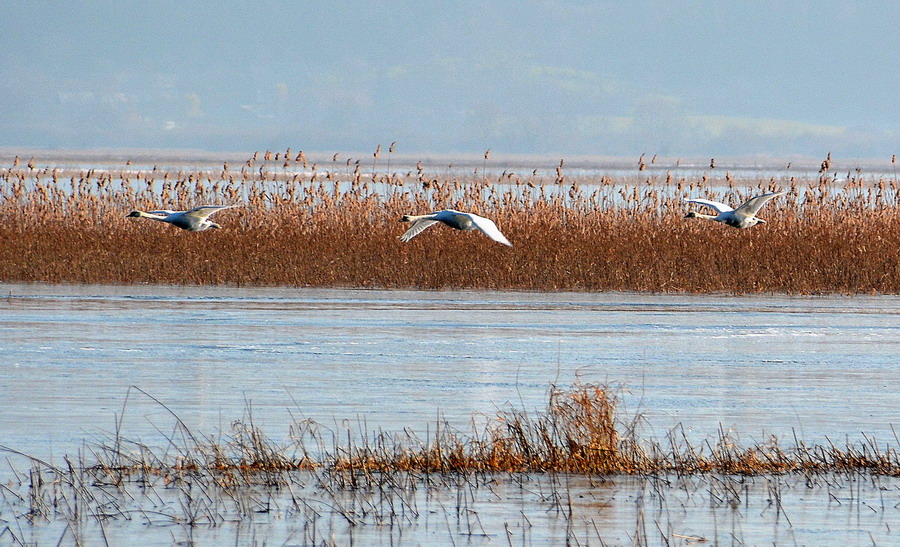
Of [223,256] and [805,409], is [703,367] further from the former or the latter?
[223,256]

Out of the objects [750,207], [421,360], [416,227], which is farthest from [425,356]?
[750,207]

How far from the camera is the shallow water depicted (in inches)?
410

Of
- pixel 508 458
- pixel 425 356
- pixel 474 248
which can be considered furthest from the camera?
pixel 474 248

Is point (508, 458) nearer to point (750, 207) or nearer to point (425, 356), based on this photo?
point (425, 356)

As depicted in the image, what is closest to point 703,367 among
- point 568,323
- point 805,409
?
point 805,409

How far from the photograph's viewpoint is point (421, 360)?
45.8 feet

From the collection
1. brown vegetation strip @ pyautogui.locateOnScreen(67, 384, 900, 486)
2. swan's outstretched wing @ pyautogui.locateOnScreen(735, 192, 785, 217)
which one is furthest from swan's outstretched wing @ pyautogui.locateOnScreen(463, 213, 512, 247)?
swan's outstretched wing @ pyautogui.locateOnScreen(735, 192, 785, 217)

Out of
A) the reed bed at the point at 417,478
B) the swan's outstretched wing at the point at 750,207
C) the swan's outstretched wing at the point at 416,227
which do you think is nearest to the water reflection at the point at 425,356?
the reed bed at the point at 417,478

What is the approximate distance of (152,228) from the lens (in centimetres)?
2500

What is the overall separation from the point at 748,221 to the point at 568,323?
374cm

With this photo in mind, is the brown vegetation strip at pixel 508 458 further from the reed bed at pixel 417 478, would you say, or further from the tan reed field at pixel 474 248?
the tan reed field at pixel 474 248

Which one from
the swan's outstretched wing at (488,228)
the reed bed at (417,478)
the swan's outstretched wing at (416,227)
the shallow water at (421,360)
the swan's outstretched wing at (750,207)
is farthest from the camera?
the swan's outstretched wing at (750,207)

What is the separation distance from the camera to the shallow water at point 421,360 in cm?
1041

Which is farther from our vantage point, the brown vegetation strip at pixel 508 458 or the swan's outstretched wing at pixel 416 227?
the swan's outstretched wing at pixel 416 227
